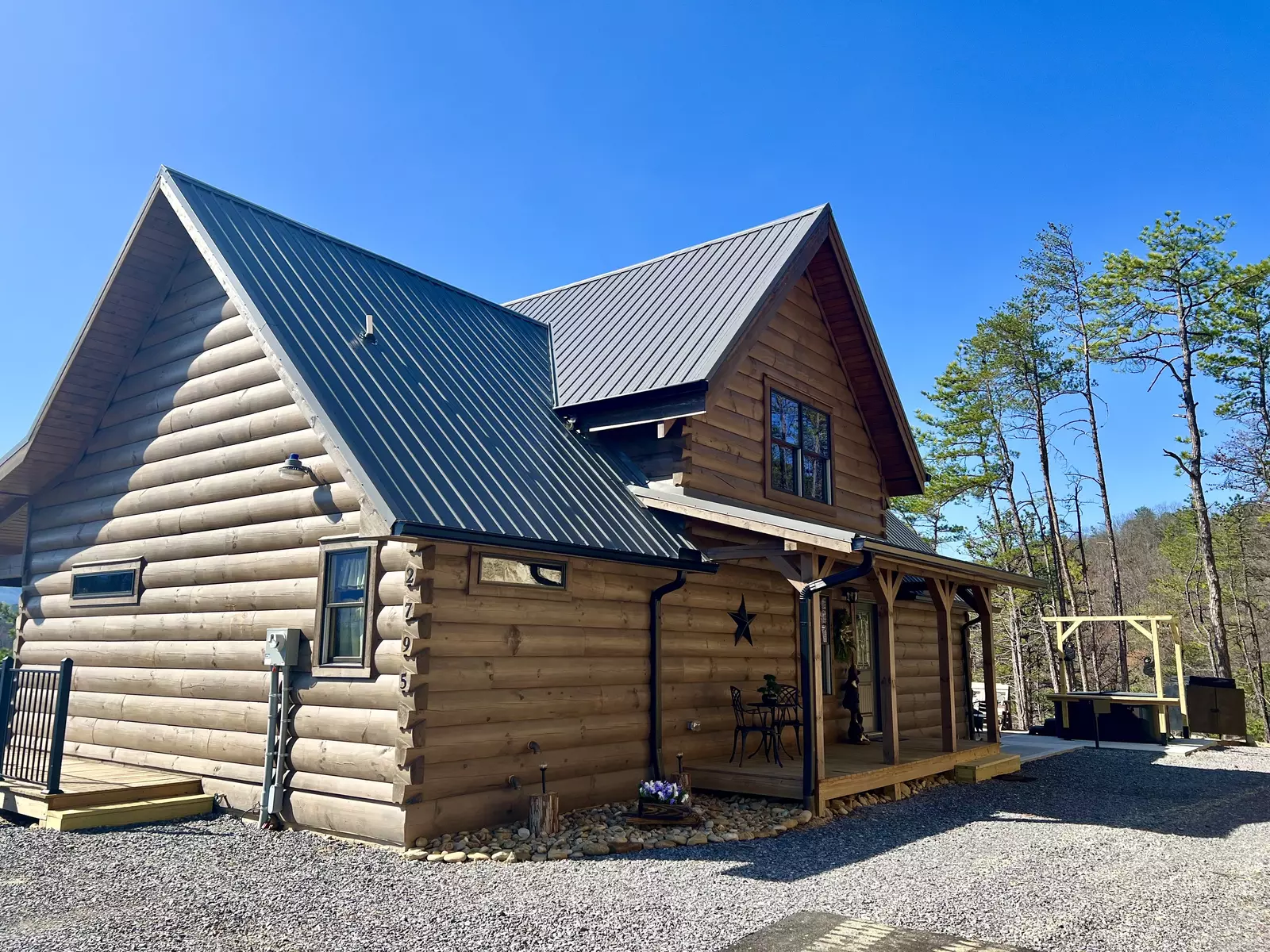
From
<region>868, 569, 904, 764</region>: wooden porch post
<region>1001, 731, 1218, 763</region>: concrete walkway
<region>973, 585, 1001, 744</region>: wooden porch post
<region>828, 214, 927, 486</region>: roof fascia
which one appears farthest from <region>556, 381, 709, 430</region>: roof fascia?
<region>1001, 731, 1218, 763</region>: concrete walkway

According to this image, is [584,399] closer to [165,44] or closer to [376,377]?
[376,377]

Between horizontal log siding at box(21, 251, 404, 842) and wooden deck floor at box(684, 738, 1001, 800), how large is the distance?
4162 mm

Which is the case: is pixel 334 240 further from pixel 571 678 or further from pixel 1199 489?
pixel 1199 489

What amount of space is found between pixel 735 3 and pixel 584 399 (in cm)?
752

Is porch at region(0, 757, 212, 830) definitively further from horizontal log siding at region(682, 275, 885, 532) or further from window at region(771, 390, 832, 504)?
window at region(771, 390, 832, 504)

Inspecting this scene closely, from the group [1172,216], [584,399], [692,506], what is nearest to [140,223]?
[584,399]

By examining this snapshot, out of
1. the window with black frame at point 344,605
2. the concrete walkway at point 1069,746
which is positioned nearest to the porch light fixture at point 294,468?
the window with black frame at point 344,605

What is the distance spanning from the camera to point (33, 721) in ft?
29.1

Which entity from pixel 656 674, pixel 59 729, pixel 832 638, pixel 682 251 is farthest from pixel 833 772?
pixel 682 251

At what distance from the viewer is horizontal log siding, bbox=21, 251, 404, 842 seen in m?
8.04

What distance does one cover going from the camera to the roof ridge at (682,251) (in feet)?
45.3

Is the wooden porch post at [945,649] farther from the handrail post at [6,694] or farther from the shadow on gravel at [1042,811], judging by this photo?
the handrail post at [6,694]

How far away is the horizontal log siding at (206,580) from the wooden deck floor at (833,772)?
4162 millimetres

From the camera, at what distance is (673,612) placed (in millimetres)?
10508
